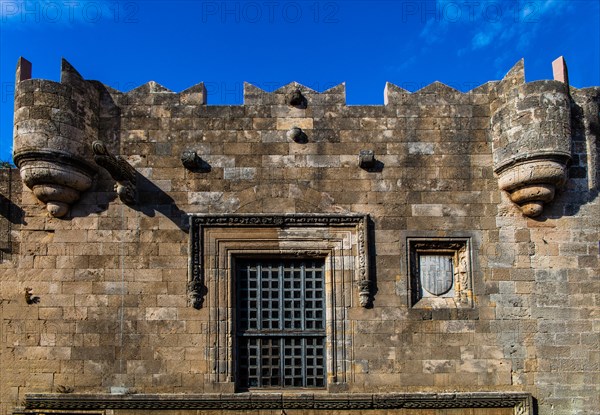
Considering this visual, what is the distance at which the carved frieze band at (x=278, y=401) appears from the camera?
9.05 metres

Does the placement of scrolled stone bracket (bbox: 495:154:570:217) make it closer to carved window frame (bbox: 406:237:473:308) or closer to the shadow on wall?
carved window frame (bbox: 406:237:473:308)

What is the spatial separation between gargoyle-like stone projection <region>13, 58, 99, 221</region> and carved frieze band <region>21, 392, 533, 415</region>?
279 centimetres

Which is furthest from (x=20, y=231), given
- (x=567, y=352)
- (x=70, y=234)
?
(x=567, y=352)

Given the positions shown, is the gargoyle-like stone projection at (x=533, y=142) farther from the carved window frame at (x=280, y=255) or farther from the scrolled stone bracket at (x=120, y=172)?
the scrolled stone bracket at (x=120, y=172)

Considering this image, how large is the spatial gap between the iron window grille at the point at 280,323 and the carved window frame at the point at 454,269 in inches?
54.3

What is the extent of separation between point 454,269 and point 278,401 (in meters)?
3.34

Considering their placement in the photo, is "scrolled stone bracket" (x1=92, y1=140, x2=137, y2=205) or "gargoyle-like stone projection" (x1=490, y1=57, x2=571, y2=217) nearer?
"scrolled stone bracket" (x1=92, y1=140, x2=137, y2=205)

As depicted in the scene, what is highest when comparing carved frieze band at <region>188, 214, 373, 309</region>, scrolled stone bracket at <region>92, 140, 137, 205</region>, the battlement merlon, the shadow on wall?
the battlement merlon

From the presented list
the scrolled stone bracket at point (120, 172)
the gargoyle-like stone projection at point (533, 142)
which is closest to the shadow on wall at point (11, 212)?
the scrolled stone bracket at point (120, 172)

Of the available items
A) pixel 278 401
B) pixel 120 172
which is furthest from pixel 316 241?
pixel 120 172

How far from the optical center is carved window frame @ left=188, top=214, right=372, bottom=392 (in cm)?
934

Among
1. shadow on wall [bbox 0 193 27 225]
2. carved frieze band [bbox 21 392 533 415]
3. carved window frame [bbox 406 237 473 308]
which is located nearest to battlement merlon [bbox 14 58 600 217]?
shadow on wall [bbox 0 193 27 225]

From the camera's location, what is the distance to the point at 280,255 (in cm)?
965

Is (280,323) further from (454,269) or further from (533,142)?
(533,142)
